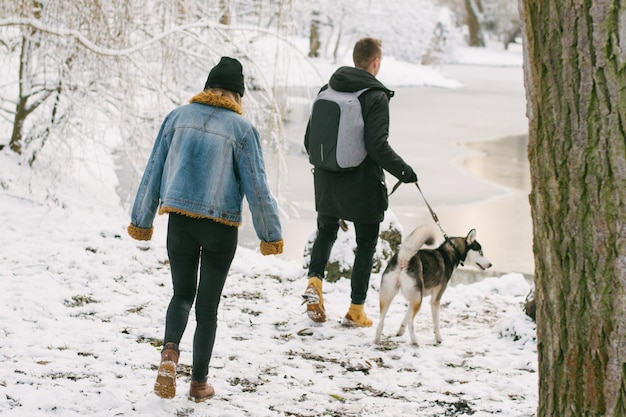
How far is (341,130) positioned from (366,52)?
21.3 inches

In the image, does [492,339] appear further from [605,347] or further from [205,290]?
[605,347]

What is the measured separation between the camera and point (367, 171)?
5395 mm

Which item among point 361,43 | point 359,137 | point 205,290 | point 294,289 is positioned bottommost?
point 294,289

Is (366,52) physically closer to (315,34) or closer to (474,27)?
(315,34)

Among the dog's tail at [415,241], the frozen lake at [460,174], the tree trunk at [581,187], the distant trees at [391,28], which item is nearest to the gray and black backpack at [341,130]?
the dog's tail at [415,241]

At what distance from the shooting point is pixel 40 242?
7.20 metres

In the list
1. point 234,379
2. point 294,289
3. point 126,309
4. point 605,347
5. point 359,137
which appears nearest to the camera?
point 605,347

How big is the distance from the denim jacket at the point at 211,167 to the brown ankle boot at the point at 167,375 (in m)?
0.67

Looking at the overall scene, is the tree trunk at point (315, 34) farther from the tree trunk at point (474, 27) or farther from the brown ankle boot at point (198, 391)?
the brown ankle boot at point (198, 391)

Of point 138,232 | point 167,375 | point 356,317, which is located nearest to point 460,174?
point 356,317

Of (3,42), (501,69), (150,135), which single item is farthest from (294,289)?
(501,69)

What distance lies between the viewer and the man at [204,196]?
3879 mm

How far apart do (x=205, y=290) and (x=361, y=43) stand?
7.24 ft

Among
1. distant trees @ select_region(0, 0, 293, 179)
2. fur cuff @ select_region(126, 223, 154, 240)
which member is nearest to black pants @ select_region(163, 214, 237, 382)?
fur cuff @ select_region(126, 223, 154, 240)
